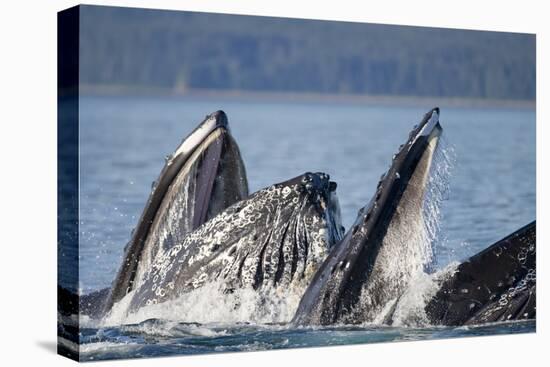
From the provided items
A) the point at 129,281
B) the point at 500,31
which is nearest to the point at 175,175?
the point at 129,281

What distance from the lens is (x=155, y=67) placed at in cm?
1535

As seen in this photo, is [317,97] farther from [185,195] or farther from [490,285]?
[490,285]

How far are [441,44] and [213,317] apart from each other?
161 inches

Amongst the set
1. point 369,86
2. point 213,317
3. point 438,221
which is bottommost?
point 213,317

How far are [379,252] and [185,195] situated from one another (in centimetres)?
199

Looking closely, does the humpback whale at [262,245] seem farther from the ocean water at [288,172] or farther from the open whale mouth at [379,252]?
the ocean water at [288,172]

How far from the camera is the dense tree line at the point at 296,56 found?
15.0 m

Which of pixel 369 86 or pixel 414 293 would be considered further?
pixel 369 86

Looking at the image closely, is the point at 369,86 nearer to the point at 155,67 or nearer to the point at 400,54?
the point at 400,54

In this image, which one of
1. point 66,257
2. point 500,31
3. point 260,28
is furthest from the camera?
point 500,31

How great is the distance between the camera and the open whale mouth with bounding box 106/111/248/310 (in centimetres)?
1498

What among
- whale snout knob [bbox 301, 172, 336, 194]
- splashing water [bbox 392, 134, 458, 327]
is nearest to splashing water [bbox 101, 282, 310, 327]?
whale snout knob [bbox 301, 172, 336, 194]

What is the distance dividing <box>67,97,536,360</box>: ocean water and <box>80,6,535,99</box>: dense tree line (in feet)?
0.98

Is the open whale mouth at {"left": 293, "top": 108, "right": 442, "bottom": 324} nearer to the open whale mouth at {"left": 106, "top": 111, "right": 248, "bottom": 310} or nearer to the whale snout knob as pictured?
the whale snout knob
